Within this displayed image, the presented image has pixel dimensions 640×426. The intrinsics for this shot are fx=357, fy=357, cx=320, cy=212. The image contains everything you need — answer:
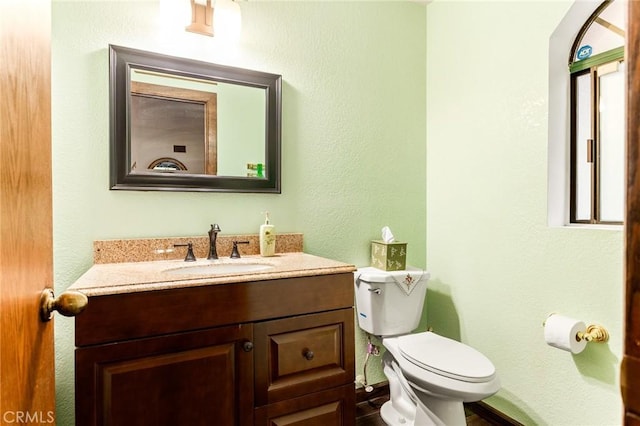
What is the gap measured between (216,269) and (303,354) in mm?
533

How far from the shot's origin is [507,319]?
5.96 ft

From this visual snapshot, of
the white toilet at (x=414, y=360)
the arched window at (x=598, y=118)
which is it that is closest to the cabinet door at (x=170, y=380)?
the white toilet at (x=414, y=360)

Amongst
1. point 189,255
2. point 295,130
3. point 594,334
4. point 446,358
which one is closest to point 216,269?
point 189,255

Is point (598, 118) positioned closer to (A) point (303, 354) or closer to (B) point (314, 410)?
(A) point (303, 354)

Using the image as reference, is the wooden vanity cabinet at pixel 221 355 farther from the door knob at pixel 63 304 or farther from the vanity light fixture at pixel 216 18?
the vanity light fixture at pixel 216 18

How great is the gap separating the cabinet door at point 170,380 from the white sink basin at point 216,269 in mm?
329

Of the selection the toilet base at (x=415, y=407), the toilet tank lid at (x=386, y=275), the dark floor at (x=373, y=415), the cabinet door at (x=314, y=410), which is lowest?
the dark floor at (x=373, y=415)

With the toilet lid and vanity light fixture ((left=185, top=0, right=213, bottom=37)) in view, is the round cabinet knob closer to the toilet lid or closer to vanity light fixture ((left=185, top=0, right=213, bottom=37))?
the toilet lid

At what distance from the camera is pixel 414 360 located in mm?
1554

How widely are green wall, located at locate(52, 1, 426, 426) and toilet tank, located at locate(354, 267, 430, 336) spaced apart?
26 centimetres

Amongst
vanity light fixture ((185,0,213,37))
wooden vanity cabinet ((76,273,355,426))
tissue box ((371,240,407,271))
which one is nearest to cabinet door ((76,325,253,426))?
wooden vanity cabinet ((76,273,355,426))

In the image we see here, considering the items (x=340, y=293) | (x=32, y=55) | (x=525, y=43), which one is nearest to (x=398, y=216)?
(x=340, y=293)

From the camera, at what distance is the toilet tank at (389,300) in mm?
1832

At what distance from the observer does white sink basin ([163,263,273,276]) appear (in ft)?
4.82
